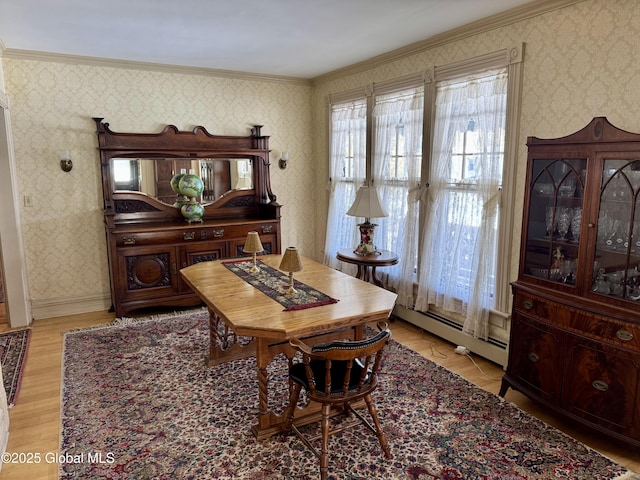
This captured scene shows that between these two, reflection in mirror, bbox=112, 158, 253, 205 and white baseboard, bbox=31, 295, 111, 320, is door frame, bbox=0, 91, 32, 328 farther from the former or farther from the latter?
reflection in mirror, bbox=112, 158, 253, 205

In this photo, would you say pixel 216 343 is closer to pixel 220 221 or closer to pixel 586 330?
pixel 220 221

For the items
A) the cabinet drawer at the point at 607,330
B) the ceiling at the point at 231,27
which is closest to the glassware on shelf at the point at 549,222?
the cabinet drawer at the point at 607,330

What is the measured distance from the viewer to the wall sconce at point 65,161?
4.45m

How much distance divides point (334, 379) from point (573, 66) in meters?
2.45

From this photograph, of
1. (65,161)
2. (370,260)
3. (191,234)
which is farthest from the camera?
(191,234)

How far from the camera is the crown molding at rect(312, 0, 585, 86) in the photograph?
2.94 m

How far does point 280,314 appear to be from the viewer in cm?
242

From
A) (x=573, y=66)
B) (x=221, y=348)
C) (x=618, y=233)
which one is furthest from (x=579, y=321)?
(x=221, y=348)

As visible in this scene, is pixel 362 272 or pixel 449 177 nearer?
pixel 449 177

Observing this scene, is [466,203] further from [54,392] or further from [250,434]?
[54,392]

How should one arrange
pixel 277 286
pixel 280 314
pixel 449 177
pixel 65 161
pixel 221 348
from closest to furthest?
pixel 280 314, pixel 277 286, pixel 221 348, pixel 449 177, pixel 65 161

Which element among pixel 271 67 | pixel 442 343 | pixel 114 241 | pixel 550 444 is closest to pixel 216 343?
pixel 114 241

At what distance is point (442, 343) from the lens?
12.9 feet

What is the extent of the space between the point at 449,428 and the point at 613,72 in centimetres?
232
